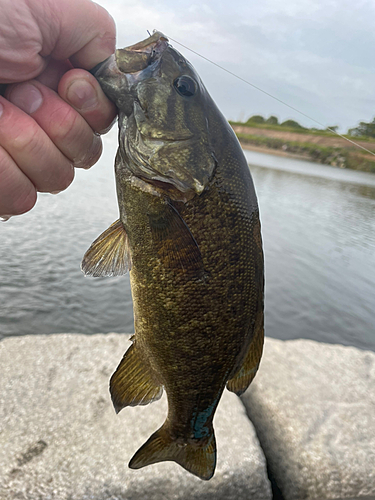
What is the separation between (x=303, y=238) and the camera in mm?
12562

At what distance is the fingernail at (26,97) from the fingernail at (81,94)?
0.14 meters

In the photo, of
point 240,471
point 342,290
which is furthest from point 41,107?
point 342,290

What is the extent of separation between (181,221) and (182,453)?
4.15 feet

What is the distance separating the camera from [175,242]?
1.72 metres

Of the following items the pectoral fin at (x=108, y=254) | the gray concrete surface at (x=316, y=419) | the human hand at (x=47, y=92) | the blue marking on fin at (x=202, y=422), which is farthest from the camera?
the gray concrete surface at (x=316, y=419)

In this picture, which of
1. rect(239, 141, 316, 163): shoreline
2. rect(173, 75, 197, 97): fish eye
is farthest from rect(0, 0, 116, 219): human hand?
rect(239, 141, 316, 163): shoreline

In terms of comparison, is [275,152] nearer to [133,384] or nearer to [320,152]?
[320,152]

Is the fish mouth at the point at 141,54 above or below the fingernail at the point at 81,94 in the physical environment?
above

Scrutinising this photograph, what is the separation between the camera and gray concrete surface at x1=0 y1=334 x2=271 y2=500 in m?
2.73

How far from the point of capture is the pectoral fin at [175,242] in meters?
1.70

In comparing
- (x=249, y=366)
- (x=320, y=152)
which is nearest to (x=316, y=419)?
(x=249, y=366)

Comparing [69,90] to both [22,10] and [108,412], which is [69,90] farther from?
[108,412]

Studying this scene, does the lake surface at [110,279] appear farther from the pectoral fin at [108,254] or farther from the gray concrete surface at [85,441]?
the pectoral fin at [108,254]

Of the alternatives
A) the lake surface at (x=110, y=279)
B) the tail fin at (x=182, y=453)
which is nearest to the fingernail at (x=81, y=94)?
the tail fin at (x=182, y=453)
